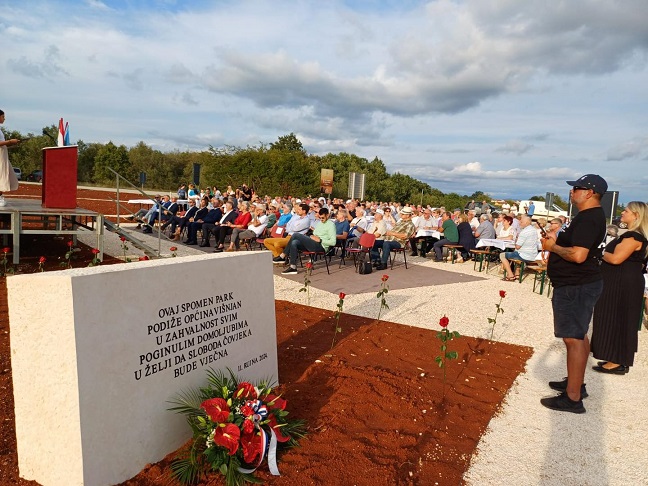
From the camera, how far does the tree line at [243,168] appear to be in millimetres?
36719

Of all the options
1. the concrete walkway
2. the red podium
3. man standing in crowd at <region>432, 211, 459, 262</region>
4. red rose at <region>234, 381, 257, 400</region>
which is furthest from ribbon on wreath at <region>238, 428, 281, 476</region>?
man standing in crowd at <region>432, 211, 459, 262</region>

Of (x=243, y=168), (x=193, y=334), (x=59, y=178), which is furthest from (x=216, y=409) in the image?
(x=243, y=168)

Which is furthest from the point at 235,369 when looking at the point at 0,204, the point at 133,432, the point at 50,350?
the point at 0,204

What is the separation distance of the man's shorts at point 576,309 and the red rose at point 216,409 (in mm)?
2611

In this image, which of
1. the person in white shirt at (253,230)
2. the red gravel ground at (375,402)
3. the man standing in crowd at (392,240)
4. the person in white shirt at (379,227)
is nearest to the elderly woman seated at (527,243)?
the man standing in crowd at (392,240)

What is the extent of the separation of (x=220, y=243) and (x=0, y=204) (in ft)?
17.5

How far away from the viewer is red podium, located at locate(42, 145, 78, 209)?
853cm

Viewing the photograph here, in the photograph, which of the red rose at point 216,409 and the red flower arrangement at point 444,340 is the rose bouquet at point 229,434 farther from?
the red flower arrangement at point 444,340

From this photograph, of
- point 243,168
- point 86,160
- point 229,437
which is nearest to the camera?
point 229,437

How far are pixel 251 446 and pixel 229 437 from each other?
0.47 feet

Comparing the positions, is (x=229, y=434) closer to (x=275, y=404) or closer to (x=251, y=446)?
(x=251, y=446)

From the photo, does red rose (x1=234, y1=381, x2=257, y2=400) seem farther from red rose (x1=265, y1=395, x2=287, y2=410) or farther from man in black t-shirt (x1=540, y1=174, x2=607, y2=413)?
man in black t-shirt (x1=540, y1=174, x2=607, y2=413)

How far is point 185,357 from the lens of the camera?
2734mm

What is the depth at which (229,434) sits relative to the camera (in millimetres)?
2414
